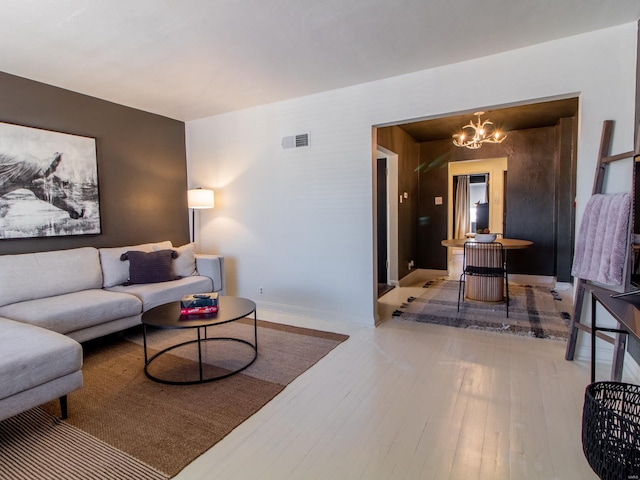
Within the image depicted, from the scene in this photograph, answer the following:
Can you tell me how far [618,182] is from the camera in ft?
7.95

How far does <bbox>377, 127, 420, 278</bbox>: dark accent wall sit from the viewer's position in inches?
202

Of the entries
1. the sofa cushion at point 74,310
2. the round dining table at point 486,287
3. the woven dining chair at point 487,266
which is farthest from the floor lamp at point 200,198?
the woven dining chair at point 487,266

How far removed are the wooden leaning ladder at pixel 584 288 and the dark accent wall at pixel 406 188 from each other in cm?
256

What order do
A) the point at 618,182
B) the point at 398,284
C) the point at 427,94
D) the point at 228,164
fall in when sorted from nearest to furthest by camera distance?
the point at 618,182 → the point at 427,94 → the point at 228,164 → the point at 398,284

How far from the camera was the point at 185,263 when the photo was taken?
390cm

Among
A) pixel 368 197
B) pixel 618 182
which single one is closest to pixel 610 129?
pixel 618 182

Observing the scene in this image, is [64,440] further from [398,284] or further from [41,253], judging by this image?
[398,284]

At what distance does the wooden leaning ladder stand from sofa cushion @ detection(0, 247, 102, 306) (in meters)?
4.17

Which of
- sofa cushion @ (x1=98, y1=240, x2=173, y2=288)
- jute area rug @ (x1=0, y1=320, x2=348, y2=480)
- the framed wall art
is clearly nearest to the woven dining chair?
jute area rug @ (x1=0, y1=320, x2=348, y2=480)

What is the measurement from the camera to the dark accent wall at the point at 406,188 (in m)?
5.13

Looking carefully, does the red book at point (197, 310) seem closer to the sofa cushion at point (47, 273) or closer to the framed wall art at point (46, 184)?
the sofa cushion at point (47, 273)

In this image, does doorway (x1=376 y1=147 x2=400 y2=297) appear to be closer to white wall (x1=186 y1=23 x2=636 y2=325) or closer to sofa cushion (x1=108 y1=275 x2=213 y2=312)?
white wall (x1=186 y1=23 x2=636 y2=325)

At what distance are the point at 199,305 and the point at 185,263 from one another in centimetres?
149

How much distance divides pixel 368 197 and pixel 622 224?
6.42 feet
